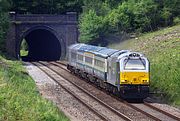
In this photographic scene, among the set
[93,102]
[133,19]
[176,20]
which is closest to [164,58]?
[93,102]

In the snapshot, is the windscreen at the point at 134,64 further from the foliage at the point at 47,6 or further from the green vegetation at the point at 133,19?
the foliage at the point at 47,6

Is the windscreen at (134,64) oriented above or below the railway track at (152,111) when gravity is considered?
above

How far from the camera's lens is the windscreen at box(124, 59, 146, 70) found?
27619 mm

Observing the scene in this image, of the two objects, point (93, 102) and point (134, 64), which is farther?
point (134, 64)

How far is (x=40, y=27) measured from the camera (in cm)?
6372

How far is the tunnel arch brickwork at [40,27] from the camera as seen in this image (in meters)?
63.1

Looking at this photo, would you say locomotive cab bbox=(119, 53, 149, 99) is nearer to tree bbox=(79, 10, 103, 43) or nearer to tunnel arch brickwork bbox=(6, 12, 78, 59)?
tree bbox=(79, 10, 103, 43)

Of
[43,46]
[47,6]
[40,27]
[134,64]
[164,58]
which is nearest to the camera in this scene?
[134,64]

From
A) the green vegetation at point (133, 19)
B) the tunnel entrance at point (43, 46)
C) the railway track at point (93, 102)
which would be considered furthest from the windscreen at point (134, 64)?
the tunnel entrance at point (43, 46)

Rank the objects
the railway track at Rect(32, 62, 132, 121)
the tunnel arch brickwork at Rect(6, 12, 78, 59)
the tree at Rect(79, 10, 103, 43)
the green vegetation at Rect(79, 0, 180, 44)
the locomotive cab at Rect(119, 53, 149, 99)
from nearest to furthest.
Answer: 1. the railway track at Rect(32, 62, 132, 121)
2. the locomotive cab at Rect(119, 53, 149, 99)
3. the green vegetation at Rect(79, 0, 180, 44)
4. the tree at Rect(79, 10, 103, 43)
5. the tunnel arch brickwork at Rect(6, 12, 78, 59)

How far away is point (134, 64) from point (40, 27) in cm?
3724

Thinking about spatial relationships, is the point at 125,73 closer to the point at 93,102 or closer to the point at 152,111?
the point at 93,102

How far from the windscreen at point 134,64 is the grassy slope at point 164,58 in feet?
7.11

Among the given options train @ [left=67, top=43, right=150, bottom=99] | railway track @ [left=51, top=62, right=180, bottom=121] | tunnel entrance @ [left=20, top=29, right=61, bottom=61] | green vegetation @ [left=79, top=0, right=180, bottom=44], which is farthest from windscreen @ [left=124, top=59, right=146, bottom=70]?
tunnel entrance @ [left=20, top=29, right=61, bottom=61]
